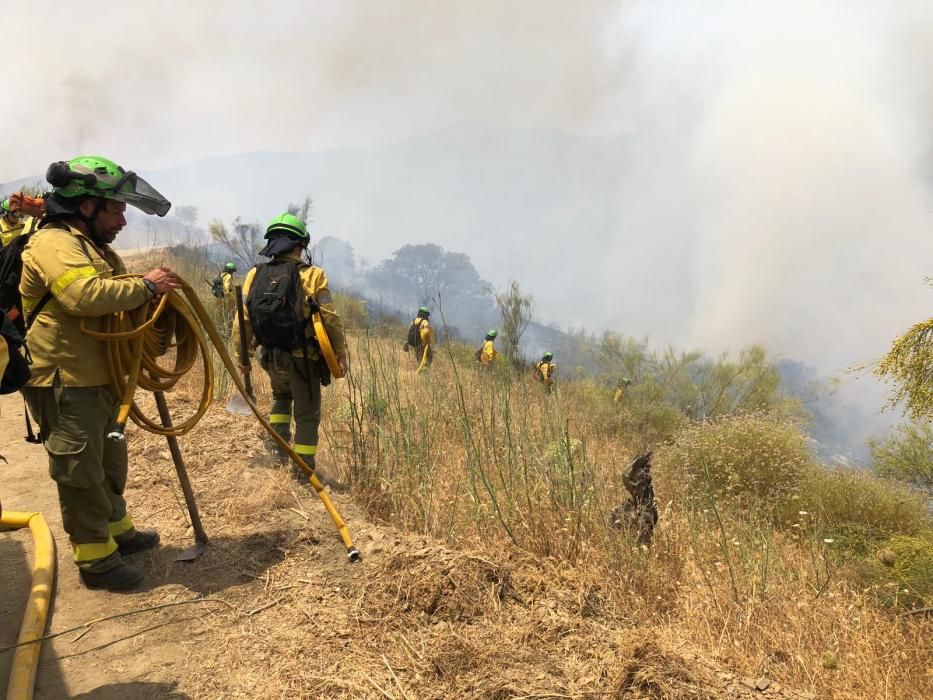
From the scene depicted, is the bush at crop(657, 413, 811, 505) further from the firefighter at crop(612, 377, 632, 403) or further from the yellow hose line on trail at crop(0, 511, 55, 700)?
the yellow hose line on trail at crop(0, 511, 55, 700)

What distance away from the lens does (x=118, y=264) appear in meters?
2.54

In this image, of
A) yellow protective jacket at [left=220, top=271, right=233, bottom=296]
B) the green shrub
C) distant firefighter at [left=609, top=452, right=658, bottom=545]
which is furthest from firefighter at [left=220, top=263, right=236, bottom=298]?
the green shrub

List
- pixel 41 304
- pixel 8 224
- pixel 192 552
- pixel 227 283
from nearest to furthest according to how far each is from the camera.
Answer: pixel 41 304, pixel 192 552, pixel 8 224, pixel 227 283

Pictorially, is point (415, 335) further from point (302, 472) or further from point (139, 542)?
point (139, 542)

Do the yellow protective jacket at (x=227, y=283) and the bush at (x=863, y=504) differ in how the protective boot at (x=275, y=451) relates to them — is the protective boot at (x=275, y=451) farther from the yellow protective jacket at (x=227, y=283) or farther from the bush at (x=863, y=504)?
the bush at (x=863, y=504)

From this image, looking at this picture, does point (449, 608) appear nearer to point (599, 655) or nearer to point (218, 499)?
point (599, 655)

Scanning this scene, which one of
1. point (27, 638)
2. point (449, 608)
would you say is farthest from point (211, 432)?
point (449, 608)

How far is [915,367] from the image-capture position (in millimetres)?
3768

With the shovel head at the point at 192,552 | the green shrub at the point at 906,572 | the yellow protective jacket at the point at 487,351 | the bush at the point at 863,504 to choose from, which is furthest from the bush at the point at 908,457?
the shovel head at the point at 192,552

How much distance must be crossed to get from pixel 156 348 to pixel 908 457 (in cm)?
1032

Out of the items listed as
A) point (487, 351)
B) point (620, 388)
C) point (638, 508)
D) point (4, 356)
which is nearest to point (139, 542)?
point (4, 356)

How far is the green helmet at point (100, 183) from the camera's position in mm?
2188

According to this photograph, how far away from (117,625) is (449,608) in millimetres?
1444

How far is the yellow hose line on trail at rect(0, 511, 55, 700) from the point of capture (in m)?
1.78
